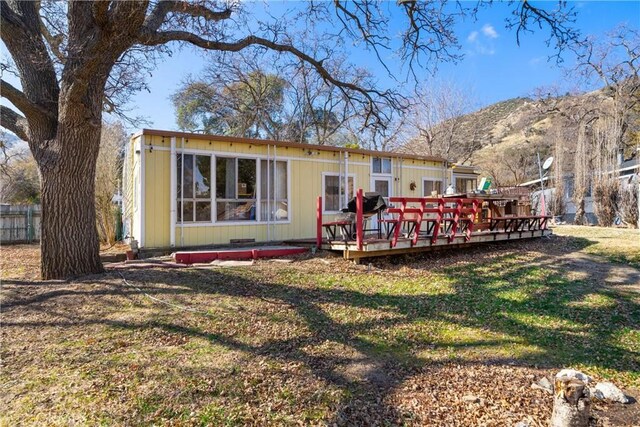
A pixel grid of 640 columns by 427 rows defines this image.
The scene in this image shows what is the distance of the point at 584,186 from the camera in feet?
53.6

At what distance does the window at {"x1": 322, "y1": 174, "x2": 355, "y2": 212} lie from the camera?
10719mm

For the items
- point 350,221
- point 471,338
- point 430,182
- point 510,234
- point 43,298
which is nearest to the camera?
point 471,338

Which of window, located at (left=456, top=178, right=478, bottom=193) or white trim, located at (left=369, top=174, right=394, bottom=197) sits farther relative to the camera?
window, located at (left=456, top=178, right=478, bottom=193)

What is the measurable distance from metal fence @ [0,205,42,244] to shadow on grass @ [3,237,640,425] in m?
10.1

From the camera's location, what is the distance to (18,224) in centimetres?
1312

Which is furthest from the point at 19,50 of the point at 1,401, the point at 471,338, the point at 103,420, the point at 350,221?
the point at 471,338

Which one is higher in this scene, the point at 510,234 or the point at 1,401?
the point at 510,234

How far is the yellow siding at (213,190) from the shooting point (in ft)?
26.8

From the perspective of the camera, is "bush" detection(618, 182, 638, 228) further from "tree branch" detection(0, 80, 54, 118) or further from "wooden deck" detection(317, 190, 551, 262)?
"tree branch" detection(0, 80, 54, 118)

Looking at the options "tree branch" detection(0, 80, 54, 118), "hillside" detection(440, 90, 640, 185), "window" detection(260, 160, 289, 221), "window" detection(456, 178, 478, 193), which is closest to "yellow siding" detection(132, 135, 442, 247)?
"window" detection(260, 160, 289, 221)

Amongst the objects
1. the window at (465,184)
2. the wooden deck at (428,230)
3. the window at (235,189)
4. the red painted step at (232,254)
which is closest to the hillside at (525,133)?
the window at (465,184)

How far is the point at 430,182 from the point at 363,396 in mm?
10984

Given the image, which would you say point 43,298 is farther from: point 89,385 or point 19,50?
point 19,50

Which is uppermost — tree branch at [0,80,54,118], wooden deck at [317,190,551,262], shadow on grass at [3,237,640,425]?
tree branch at [0,80,54,118]
